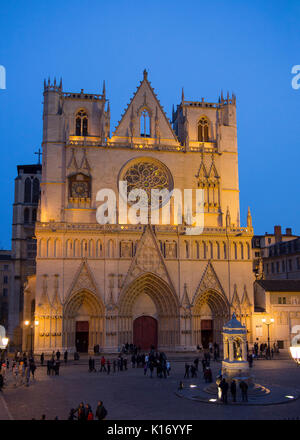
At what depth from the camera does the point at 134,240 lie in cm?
4306

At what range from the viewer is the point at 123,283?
1652 inches

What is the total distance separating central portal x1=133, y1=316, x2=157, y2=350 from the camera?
4338 cm

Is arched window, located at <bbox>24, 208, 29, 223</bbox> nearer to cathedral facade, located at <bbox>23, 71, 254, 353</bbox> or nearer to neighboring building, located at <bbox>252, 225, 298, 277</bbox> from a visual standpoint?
cathedral facade, located at <bbox>23, 71, 254, 353</bbox>

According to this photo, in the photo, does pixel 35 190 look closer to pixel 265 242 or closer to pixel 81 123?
pixel 81 123

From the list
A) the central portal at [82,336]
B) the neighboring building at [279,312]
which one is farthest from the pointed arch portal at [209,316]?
the central portal at [82,336]

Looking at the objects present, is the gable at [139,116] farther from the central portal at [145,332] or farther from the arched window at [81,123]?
the central portal at [145,332]

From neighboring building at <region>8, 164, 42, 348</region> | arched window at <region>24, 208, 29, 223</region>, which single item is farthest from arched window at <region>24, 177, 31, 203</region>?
arched window at <region>24, 208, 29, 223</region>

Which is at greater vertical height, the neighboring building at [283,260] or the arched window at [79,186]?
the arched window at [79,186]

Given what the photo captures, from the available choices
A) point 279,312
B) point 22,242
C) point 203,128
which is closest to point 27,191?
point 22,242

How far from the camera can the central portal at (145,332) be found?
43.4 m

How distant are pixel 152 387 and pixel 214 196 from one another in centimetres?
2477

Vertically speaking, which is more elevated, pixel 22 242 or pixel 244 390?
pixel 22 242

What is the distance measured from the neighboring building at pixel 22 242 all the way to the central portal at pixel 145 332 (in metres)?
14.9

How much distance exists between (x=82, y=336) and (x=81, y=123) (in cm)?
1979
